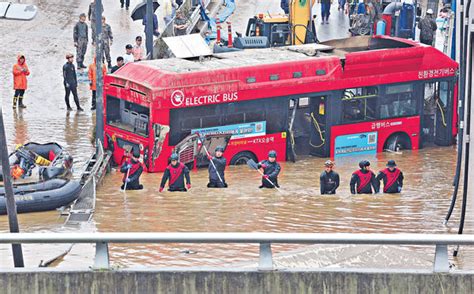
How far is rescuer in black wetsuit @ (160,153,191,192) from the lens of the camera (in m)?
24.6

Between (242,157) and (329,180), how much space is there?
347 cm

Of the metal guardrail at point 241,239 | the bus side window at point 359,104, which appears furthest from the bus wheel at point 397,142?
the metal guardrail at point 241,239

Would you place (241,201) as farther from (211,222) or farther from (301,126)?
(301,126)

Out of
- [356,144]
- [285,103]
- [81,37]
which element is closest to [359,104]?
[356,144]

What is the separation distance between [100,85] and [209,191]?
3.62m

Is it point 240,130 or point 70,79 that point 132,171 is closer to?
point 240,130

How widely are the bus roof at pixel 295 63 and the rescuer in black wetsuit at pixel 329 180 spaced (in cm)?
388

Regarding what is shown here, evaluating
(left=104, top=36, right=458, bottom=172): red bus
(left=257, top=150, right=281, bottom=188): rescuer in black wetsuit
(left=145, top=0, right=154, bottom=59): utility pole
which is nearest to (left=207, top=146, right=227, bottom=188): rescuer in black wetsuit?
(left=257, top=150, right=281, bottom=188): rescuer in black wetsuit

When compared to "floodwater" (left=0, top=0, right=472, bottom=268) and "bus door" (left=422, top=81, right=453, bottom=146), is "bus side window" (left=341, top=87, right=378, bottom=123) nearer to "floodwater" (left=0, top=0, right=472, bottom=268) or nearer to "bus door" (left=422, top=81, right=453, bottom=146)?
"floodwater" (left=0, top=0, right=472, bottom=268)

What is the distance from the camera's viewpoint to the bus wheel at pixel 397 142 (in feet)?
98.3

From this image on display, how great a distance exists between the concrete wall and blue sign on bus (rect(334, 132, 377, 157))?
1985 cm

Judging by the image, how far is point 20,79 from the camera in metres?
32.5

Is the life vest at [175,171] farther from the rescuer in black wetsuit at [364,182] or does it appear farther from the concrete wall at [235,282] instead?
the concrete wall at [235,282]

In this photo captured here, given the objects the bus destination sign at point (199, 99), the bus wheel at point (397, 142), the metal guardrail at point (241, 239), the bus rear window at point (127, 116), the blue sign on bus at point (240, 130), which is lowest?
the bus wheel at point (397, 142)
